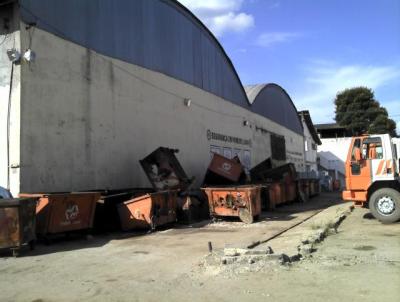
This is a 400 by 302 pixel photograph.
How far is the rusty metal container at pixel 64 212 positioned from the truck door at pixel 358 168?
786cm

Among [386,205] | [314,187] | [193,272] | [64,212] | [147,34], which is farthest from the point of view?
[314,187]

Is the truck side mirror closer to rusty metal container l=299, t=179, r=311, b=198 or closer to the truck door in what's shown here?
the truck door

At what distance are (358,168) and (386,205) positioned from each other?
1.40 m

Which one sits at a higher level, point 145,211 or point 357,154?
point 357,154

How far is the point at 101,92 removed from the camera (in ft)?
55.4

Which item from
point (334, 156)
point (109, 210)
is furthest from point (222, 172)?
point (334, 156)

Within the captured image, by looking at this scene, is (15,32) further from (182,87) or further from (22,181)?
(182,87)

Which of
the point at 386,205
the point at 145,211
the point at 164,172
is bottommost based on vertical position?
the point at 386,205

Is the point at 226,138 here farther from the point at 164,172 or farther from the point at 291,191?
the point at 164,172

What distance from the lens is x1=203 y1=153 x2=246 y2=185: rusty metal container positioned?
21203mm

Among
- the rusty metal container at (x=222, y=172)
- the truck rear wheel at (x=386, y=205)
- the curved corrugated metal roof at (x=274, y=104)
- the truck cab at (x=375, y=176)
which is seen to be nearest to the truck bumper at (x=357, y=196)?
the truck cab at (x=375, y=176)

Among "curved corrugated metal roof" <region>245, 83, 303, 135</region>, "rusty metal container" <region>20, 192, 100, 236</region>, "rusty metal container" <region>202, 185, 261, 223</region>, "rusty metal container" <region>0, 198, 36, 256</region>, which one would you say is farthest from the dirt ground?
"curved corrugated metal roof" <region>245, 83, 303, 135</region>

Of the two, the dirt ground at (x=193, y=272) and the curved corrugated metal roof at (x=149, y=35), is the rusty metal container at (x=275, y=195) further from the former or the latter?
the dirt ground at (x=193, y=272)

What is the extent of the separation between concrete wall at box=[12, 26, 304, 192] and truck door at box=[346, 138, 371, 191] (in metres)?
7.79
